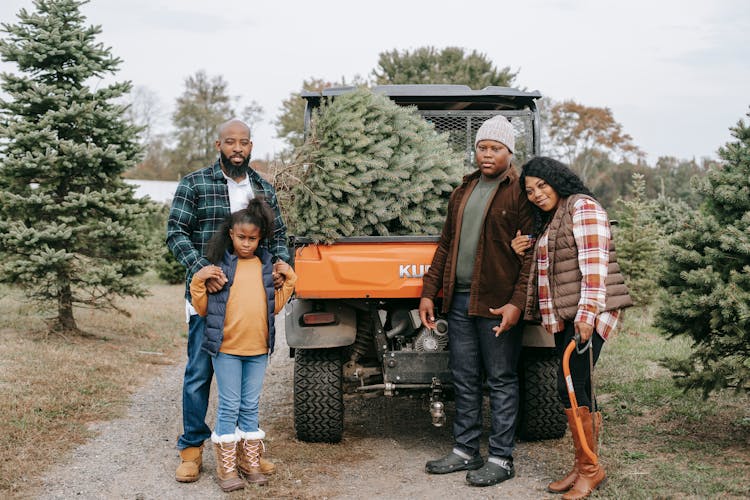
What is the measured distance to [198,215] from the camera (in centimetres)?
489

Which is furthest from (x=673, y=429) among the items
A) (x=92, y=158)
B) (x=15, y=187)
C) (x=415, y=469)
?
(x=15, y=187)

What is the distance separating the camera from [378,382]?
5.78m

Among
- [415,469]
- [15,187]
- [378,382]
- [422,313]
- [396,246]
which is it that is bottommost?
[415,469]

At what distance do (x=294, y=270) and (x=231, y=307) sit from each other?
70 cm

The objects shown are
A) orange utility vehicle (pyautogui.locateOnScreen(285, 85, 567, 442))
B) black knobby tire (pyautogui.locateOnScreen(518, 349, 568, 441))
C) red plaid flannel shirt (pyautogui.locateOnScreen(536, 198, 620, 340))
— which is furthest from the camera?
black knobby tire (pyautogui.locateOnScreen(518, 349, 568, 441))

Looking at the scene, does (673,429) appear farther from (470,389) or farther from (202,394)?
(202,394)

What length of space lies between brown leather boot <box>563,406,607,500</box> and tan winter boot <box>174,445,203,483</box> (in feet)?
7.20

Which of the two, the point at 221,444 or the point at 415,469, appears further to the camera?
the point at 415,469

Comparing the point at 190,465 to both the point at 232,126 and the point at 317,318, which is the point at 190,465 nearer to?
the point at 317,318

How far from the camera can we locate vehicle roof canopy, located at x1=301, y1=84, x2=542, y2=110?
652cm

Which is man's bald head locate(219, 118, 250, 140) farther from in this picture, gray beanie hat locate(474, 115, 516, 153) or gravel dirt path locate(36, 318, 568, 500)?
gravel dirt path locate(36, 318, 568, 500)

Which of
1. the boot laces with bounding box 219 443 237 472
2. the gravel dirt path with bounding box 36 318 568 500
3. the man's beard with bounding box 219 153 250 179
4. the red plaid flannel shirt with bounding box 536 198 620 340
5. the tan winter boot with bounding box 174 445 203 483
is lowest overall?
the gravel dirt path with bounding box 36 318 568 500

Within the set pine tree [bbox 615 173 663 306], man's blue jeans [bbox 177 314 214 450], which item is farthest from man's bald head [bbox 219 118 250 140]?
pine tree [bbox 615 173 663 306]

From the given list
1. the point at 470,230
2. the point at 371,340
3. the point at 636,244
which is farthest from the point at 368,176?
the point at 636,244
